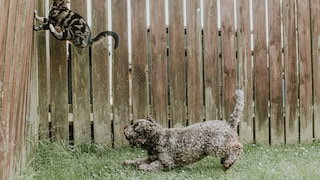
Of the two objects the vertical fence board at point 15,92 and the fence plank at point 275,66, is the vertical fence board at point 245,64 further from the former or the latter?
the vertical fence board at point 15,92

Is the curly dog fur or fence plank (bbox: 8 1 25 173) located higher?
fence plank (bbox: 8 1 25 173)

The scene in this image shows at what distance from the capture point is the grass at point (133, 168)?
3072 millimetres

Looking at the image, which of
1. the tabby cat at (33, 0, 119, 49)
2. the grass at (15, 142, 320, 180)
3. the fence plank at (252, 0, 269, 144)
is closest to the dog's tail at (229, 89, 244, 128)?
the grass at (15, 142, 320, 180)

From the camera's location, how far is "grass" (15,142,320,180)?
3072mm

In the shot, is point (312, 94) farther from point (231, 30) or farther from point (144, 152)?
point (144, 152)

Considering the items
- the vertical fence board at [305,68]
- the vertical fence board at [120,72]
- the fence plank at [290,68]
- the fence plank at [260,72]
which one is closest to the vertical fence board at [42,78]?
the vertical fence board at [120,72]

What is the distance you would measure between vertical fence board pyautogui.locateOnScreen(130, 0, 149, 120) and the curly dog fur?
664mm

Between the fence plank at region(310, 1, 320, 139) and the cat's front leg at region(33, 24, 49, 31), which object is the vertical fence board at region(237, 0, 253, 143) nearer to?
the fence plank at region(310, 1, 320, 139)

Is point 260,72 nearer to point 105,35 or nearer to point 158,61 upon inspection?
point 158,61

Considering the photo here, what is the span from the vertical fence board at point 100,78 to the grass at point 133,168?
0.20 metres

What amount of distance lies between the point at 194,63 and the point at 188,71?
10cm

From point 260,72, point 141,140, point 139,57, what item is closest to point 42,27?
point 139,57

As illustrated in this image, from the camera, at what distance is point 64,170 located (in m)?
3.17

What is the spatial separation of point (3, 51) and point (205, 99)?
8.38 feet
